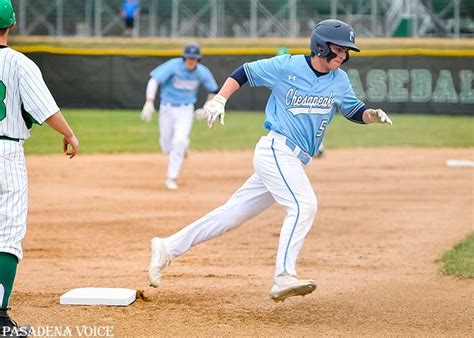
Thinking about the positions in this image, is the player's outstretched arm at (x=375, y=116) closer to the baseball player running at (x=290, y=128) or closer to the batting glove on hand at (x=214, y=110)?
the baseball player running at (x=290, y=128)

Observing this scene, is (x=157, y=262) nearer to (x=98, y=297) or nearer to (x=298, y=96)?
(x=98, y=297)

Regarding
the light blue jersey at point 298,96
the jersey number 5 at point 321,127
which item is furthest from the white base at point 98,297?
the jersey number 5 at point 321,127

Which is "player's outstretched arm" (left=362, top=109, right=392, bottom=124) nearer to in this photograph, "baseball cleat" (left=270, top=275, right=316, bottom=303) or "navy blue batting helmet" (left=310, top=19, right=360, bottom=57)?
"navy blue batting helmet" (left=310, top=19, right=360, bottom=57)

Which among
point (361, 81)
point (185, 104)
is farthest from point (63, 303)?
point (361, 81)

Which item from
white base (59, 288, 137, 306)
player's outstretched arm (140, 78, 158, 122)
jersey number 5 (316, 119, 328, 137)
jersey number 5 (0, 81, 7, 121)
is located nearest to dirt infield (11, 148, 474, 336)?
white base (59, 288, 137, 306)

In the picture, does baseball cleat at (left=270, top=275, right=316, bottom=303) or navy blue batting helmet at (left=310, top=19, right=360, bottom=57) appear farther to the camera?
navy blue batting helmet at (left=310, top=19, right=360, bottom=57)

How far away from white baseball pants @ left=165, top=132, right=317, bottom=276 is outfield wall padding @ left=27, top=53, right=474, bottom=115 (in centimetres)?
1827

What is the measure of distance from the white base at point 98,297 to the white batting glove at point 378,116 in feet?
6.72

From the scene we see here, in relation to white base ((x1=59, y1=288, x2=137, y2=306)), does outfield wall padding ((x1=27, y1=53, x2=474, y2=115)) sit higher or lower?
lower

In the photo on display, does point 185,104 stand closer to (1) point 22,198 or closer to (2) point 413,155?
(2) point 413,155

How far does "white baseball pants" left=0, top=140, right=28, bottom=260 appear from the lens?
5.30 meters

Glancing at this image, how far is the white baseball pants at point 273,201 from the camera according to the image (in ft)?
19.9

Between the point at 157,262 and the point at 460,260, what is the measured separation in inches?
116

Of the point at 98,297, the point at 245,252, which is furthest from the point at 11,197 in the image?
the point at 245,252
